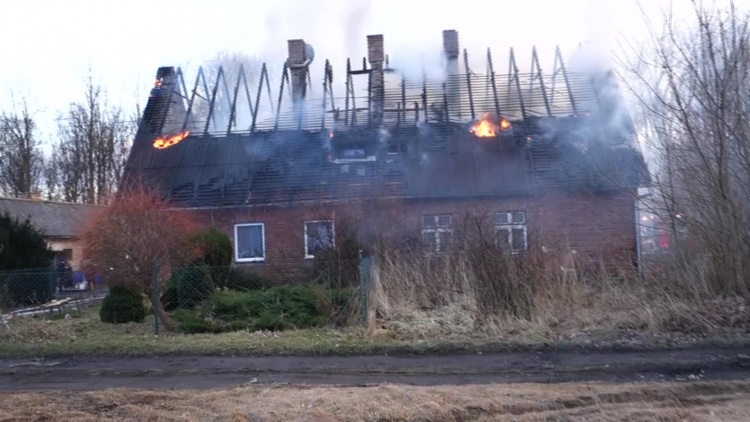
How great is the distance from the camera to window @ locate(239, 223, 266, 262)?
21750mm

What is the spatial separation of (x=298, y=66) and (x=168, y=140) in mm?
6685

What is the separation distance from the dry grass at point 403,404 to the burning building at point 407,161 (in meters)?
9.35

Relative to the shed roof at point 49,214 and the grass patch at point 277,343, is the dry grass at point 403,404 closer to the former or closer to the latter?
the grass patch at point 277,343

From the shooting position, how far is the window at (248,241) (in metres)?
21.8

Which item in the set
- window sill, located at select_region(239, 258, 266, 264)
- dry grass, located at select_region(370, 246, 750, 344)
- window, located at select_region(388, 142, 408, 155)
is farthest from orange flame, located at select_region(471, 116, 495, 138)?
dry grass, located at select_region(370, 246, 750, 344)

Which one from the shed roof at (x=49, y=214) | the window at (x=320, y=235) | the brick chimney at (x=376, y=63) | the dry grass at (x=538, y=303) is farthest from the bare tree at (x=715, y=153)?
the shed roof at (x=49, y=214)

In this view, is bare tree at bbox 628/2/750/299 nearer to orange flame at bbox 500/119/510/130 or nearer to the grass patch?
the grass patch

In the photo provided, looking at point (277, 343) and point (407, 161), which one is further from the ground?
point (407, 161)

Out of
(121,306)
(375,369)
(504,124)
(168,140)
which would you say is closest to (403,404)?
(375,369)

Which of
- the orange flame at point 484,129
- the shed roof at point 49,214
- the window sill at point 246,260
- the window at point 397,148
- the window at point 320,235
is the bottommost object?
the window sill at point 246,260

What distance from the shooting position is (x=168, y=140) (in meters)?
24.1

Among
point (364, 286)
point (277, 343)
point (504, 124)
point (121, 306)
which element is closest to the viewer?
point (277, 343)

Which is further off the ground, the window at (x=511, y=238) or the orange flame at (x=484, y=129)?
the orange flame at (x=484, y=129)

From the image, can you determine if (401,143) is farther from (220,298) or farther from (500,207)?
(220,298)
